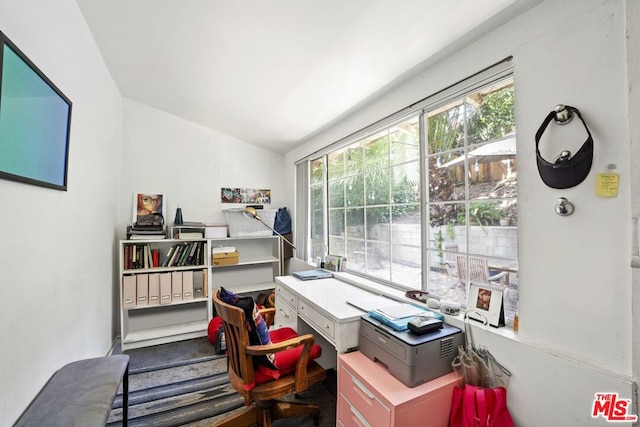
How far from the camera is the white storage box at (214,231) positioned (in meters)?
3.16

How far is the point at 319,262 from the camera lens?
9.45 feet

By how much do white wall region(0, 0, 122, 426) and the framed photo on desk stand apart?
2.07 m

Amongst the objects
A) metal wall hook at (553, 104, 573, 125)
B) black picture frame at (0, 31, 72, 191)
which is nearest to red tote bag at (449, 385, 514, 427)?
metal wall hook at (553, 104, 573, 125)

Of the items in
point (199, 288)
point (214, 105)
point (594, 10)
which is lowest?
point (199, 288)

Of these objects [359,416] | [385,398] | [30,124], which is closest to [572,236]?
[385,398]

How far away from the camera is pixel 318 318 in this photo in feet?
5.74

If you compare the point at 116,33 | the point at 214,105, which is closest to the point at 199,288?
the point at 214,105

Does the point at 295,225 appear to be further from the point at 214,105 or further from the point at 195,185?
the point at 214,105

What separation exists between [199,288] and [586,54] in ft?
11.7

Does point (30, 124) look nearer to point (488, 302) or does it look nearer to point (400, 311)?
point (400, 311)

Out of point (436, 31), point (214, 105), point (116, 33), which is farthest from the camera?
point (214, 105)

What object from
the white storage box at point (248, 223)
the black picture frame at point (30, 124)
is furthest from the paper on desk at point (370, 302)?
the white storage box at point (248, 223)
